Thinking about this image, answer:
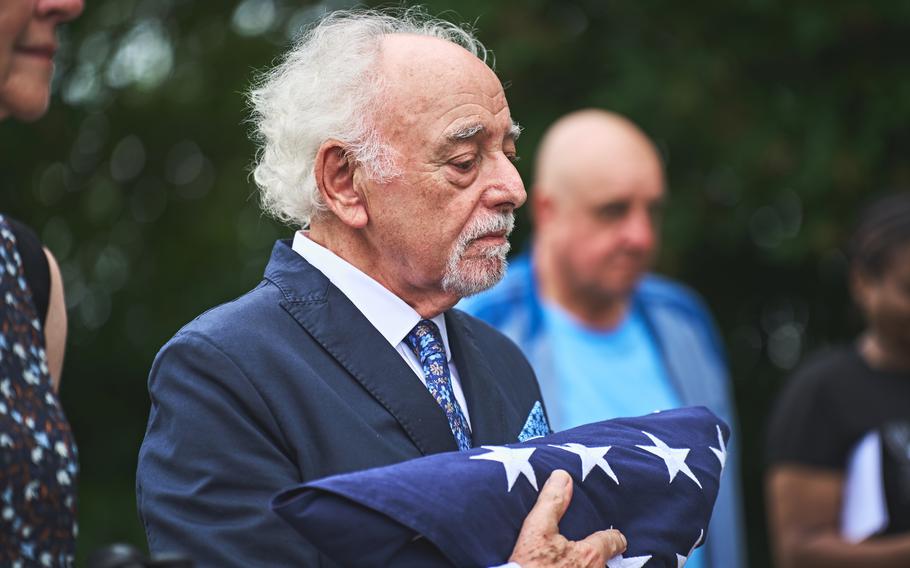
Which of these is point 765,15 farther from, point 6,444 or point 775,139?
point 6,444

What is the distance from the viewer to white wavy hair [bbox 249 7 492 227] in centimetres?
244

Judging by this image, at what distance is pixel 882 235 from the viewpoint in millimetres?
4547

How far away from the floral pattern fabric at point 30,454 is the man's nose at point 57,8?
1.33 feet

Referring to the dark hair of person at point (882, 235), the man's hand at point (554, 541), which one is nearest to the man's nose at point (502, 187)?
the man's hand at point (554, 541)

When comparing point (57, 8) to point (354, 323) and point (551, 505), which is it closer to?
A: point (354, 323)

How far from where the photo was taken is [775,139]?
6.55 metres

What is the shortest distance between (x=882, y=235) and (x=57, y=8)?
3204 millimetres

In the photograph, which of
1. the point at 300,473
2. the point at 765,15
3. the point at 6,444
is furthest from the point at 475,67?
the point at 765,15

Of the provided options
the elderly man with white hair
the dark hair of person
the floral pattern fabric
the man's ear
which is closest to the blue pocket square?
the elderly man with white hair

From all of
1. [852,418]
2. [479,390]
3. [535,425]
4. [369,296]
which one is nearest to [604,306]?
[852,418]

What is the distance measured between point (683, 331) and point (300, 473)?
271 centimetres

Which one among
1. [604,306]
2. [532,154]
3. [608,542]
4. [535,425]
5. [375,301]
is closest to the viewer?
[608,542]

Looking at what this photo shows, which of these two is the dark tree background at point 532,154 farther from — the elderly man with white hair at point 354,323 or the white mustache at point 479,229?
the white mustache at point 479,229

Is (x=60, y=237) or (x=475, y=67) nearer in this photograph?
(x=475, y=67)
